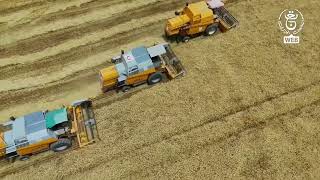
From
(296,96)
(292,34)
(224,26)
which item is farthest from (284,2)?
(296,96)

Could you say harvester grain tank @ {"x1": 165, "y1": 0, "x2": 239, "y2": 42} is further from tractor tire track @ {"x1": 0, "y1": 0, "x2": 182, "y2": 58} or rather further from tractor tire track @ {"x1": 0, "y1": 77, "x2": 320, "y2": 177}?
tractor tire track @ {"x1": 0, "y1": 77, "x2": 320, "y2": 177}

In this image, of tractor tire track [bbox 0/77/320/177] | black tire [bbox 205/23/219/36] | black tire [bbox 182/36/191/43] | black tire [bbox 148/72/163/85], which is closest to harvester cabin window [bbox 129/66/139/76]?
black tire [bbox 148/72/163/85]

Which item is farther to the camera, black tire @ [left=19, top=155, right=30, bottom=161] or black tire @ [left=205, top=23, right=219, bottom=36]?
black tire @ [left=205, top=23, right=219, bottom=36]

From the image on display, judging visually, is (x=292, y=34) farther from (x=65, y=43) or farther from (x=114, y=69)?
(x=65, y=43)

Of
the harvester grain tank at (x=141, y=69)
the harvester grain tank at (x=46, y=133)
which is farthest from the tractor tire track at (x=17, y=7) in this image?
the harvester grain tank at (x=46, y=133)

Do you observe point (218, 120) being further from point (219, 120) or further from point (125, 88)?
point (125, 88)

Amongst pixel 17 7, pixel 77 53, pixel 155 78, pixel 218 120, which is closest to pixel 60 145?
pixel 155 78

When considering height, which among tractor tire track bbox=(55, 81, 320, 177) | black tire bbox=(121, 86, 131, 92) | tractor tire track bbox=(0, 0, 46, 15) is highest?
tractor tire track bbox=(0, 0, 46, 15)
